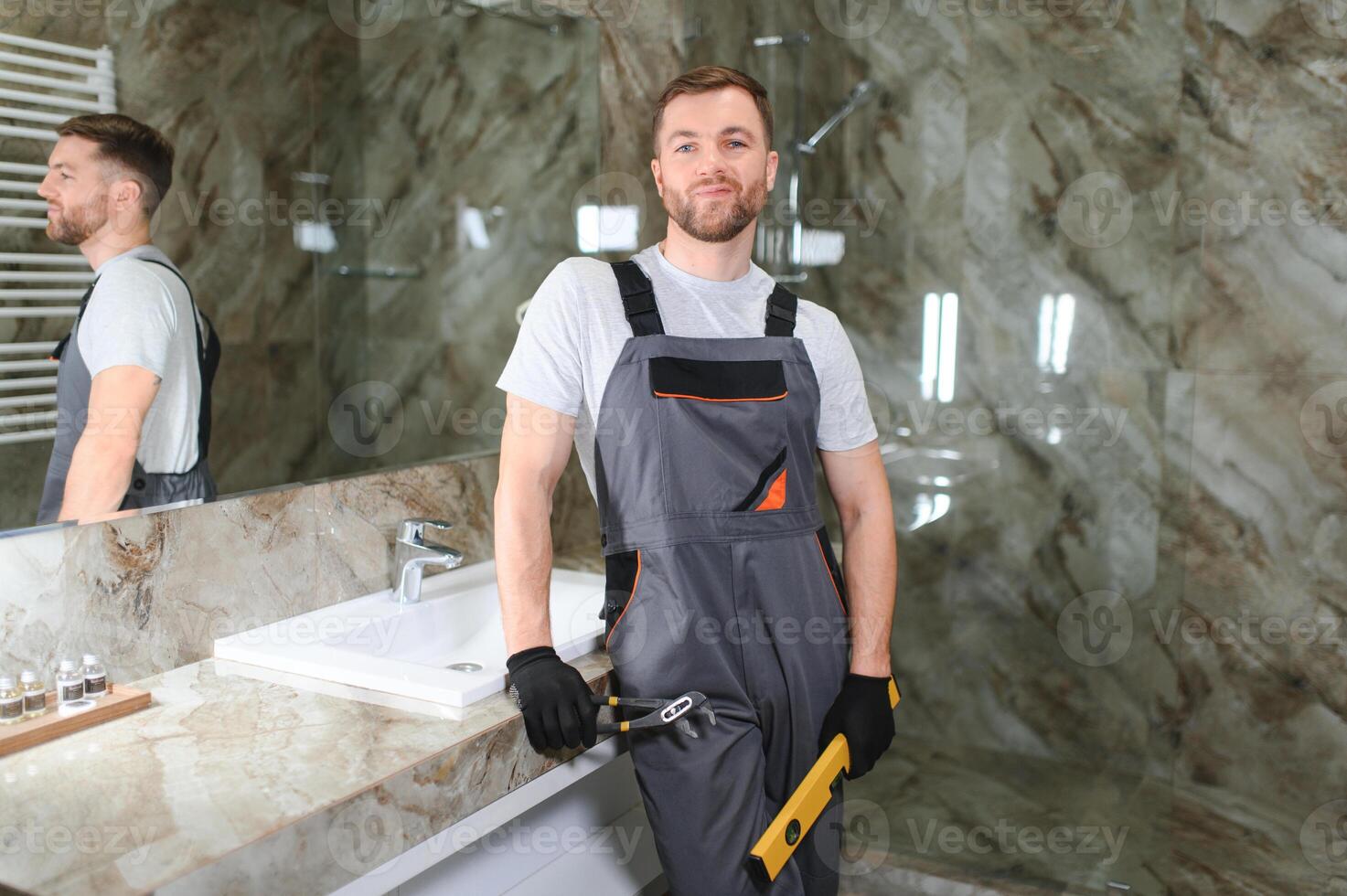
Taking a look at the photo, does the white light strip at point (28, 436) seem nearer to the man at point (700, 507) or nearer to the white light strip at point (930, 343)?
the man at point (700, 507)

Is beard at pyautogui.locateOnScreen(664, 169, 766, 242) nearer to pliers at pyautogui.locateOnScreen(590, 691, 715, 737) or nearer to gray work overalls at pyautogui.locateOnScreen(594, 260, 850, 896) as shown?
gray work overalls at pyautogui.locateOnScreen(594, 260, 850, 896)

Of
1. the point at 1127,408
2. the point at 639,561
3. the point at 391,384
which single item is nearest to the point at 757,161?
the point at 639,561

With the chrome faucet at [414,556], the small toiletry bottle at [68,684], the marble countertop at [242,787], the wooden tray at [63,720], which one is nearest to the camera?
the marble countertop at [242,787]

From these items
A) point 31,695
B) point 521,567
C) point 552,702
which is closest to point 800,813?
point 552,702

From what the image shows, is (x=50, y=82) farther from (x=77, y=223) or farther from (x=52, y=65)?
(x=77, y=223)

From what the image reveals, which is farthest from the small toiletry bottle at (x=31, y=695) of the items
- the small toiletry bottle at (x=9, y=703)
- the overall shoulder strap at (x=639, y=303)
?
the overall shoulder strap at (x=639, y=303)

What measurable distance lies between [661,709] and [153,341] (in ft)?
2.98

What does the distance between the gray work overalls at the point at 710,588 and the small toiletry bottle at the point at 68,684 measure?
719mm

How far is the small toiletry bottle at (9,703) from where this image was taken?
1.31 meters

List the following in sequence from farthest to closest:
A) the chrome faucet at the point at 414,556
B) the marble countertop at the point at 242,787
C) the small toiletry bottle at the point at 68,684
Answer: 1. the chrome faucet at the point at 414,556
2. the small toiletry bottle at the point at 68,684
3. the marble countertop at the point at 242,787

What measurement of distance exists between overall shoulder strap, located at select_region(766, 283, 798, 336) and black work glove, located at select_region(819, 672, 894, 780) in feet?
1.89

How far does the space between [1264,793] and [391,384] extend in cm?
228

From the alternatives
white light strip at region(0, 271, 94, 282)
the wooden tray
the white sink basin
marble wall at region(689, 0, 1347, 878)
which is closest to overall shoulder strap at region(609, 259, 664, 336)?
the white sink basin

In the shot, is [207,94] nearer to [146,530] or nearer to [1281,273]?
[146,530]
